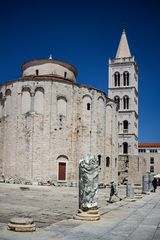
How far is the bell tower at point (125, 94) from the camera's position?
6162cm

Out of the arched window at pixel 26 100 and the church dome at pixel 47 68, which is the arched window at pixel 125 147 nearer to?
the church dome at pixel 47 68

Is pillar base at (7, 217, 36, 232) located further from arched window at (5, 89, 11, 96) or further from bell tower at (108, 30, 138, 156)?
bell tower at (108, 30, 138, 156)

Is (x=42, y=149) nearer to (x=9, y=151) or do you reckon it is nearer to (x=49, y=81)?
(x=9, y=151)

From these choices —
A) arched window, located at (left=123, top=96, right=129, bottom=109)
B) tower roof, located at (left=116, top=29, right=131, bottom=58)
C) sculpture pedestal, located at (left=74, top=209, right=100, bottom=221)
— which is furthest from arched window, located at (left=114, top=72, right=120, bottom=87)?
sculpture pedestal, located at (left=74, top=209, right=100, bottom=221)

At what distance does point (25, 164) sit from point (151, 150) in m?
54.0

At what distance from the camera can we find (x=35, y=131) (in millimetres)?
34625

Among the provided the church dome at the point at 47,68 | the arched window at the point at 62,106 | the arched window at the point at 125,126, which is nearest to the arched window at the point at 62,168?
the arched window at the point at 62,106

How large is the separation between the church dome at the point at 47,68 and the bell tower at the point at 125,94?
74.4 feet

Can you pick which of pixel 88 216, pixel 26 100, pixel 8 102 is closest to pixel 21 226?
pixel 88 216

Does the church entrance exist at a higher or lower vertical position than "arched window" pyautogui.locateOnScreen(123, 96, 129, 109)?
lower

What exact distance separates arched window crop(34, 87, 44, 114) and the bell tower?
28477 mm

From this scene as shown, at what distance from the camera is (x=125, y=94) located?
63.3 meters

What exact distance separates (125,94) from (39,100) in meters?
31.0

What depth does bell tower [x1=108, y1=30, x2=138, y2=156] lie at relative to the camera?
61.6m
